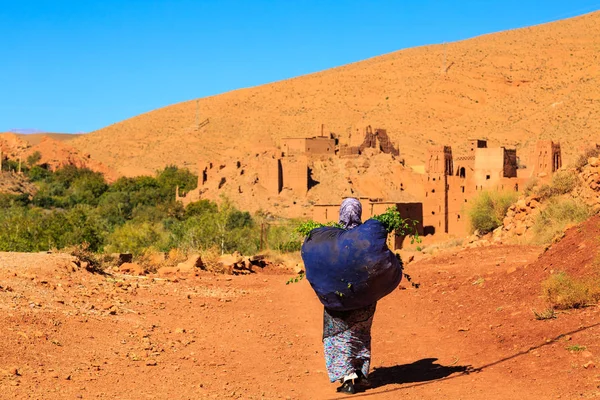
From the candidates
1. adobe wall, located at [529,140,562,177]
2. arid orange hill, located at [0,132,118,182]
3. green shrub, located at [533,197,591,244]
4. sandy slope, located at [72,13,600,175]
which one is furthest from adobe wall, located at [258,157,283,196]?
arid orange hill, located at [0,132,118,182]

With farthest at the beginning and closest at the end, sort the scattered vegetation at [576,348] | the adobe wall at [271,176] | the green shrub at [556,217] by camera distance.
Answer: the adobe wall at [271,176] < the green shrub at [556,217] < the scattered vegetation at [576,348]

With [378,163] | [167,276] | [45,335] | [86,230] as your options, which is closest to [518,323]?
[45,335]

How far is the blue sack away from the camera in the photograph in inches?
299

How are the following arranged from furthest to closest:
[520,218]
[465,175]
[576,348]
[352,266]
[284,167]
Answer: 1. [284,167]
2. [465,175]
3. [520,218]
4. [576,348]
5. [352,266]

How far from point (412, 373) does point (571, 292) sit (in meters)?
2.26

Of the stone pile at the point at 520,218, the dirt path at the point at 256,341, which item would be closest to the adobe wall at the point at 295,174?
the stone pile at the point at 520,218

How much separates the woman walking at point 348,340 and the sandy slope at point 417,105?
71.0 metres

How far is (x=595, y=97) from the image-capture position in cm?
8338

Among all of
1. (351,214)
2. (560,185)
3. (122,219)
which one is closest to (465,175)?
(122,219)

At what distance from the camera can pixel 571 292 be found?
9977mm

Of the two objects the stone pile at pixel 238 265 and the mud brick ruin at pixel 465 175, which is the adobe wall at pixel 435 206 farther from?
the stone pile at pixel 238 265

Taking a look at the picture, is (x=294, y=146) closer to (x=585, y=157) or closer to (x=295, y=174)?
(x=295, y=174)

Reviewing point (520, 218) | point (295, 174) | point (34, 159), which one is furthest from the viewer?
point (34, 159)

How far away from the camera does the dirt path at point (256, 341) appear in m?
7.88
